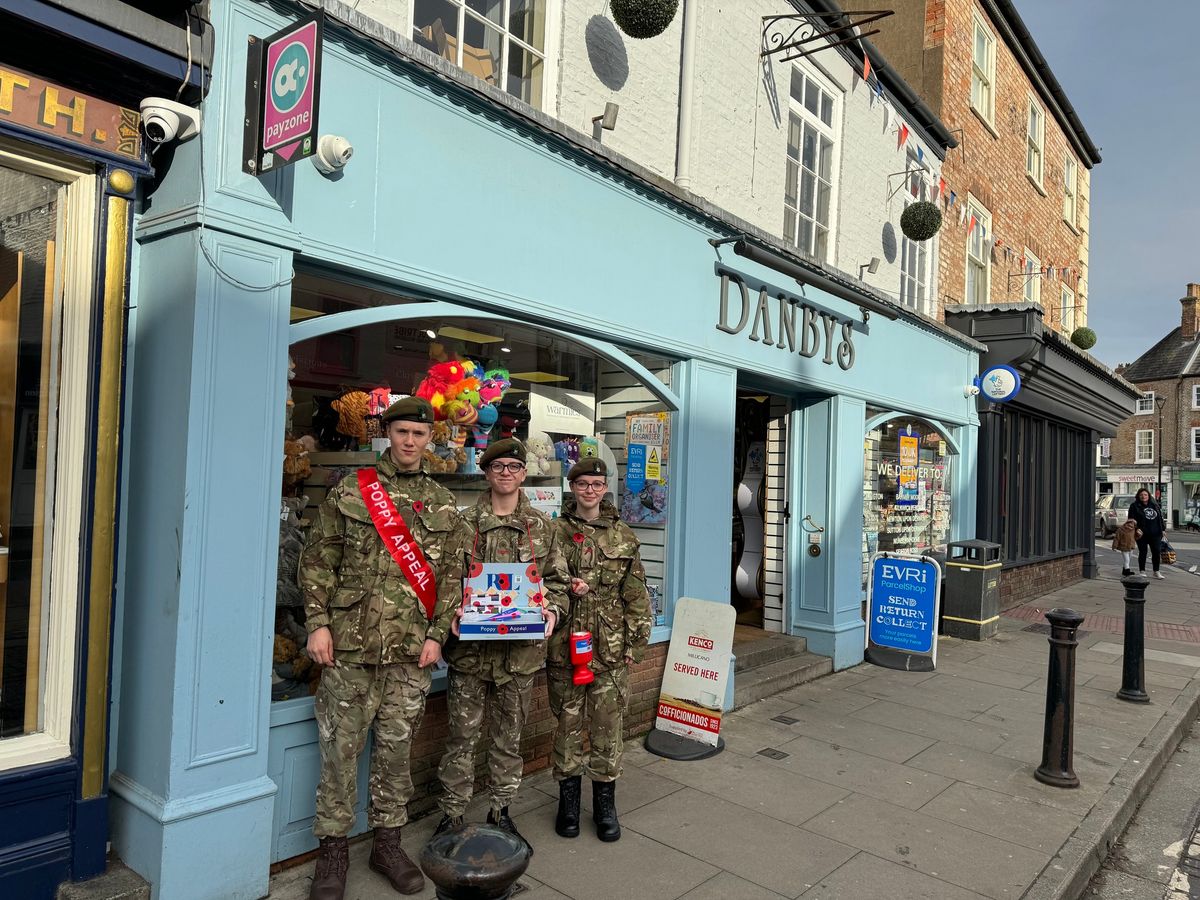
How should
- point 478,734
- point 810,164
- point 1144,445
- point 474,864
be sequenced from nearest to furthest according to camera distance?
point 474,864 < point 478,734 < point 810,164 < point 1144,445

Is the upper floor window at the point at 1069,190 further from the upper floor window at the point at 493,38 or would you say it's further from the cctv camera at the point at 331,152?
the cctv camera at the point at 331,152

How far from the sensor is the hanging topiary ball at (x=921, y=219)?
9.99 metres

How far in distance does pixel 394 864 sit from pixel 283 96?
325 cm

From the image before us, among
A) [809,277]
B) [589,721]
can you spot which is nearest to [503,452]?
[589,721]

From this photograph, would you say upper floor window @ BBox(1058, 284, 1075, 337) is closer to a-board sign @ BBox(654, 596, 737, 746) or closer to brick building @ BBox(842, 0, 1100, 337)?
brick building @ BBox(842, 0, 1100, 337)

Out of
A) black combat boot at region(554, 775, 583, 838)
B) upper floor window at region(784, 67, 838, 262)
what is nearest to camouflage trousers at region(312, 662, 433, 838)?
black combat boot at region(554, 775, 583, 838)

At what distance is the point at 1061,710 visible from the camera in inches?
206

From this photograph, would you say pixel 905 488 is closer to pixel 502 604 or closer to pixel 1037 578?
pixel 1037 578

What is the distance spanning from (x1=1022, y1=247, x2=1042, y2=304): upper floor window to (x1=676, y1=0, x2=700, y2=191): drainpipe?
438 inches

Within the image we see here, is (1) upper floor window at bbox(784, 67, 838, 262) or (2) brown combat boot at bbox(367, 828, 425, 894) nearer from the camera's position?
(2) brown combat boot at bbox(367, 828, 425, 894)

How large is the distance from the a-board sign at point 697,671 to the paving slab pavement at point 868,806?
0.25 m

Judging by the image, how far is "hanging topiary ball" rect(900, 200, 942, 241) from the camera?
393 inches

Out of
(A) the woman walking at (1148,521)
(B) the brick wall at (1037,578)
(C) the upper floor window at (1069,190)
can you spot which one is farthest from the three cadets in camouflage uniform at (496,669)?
(C) the upper floor window at (1069,190)

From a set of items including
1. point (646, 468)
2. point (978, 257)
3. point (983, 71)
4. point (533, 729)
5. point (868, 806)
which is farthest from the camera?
point (978, 257)
